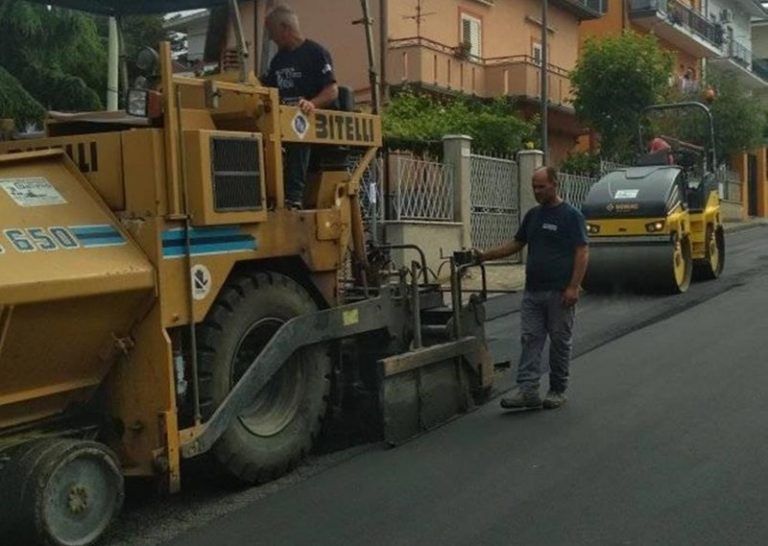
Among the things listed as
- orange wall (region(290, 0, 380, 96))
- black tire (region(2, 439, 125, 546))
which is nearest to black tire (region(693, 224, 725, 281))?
orange wall (region(290, 0, 380, 96))

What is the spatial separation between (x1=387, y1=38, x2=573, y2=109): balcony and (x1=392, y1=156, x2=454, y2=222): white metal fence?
6.16m

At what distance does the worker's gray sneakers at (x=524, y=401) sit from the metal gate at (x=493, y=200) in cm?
1006

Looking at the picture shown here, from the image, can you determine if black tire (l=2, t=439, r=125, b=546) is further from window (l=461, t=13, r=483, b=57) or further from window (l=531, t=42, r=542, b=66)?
window (l=531, t=42, r=542, b=66)

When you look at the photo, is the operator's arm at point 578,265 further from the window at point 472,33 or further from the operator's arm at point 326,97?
the window at point 472,33

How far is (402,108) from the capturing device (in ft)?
66.2

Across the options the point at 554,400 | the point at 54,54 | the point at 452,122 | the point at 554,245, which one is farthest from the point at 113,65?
the point at 452,122

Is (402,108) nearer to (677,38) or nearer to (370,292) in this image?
(370,292)

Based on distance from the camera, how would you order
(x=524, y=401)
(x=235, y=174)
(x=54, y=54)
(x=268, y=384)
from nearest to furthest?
(x=235, y=174) → (x=268, y=384) → (x=524, y=401) → (x=54, y=54)

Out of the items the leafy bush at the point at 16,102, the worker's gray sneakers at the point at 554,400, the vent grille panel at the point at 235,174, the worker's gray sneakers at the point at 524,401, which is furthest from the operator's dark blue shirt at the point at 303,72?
the leafy bush at the point at 16,102

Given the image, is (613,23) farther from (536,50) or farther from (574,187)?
(574,187)

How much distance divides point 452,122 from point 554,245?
42.2 feet

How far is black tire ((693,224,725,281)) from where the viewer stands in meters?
15.0

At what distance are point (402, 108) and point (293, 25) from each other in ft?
45.3

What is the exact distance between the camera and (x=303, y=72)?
256 inches
